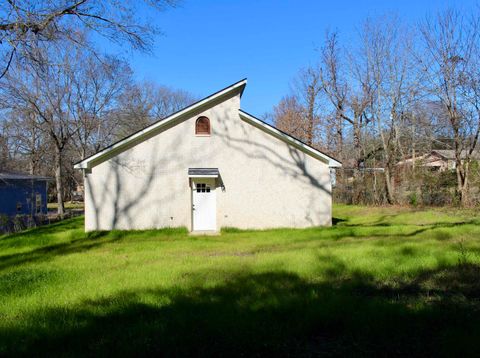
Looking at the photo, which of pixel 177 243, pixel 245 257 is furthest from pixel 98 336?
pixel 177 243

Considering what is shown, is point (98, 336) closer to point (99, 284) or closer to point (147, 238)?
point (99, 284)

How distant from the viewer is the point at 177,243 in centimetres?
1341

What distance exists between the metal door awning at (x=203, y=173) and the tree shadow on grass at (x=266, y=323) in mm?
9396

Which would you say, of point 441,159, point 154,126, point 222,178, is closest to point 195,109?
point 154,126

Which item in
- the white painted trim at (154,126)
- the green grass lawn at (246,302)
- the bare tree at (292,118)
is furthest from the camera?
the bare tree at (292,118)

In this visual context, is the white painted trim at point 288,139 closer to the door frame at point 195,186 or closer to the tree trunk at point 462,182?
the door frame at point 195,186

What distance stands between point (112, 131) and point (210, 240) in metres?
29.2

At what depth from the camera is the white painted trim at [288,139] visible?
16.5 meters

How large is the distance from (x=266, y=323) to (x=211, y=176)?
11387mm

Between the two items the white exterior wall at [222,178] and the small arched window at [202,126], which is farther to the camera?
the small arched window at [202,126]

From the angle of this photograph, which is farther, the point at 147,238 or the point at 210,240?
the point at 147,238

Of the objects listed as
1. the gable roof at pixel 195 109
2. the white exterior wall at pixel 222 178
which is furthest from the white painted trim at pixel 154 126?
the white exterior wall at pixel 222 178

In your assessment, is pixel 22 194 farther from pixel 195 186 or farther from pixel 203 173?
pixel 203 173

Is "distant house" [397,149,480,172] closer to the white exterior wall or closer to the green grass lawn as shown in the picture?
the white exterior wall
